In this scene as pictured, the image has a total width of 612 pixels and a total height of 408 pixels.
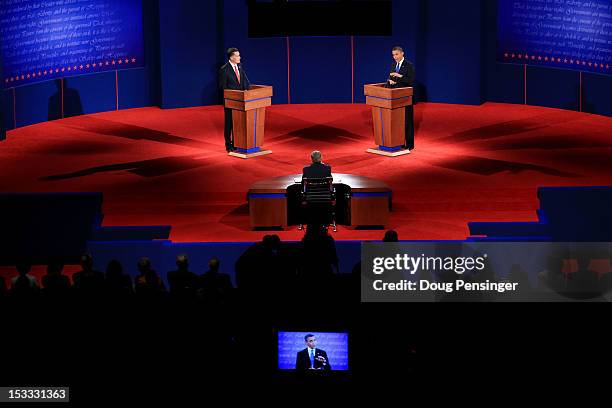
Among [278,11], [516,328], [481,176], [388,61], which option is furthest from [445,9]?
[516,328]

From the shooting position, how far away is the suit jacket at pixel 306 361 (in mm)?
7383

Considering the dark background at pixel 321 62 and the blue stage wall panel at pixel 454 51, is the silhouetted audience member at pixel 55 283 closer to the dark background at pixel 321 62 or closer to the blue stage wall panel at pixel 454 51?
the dark background at pixel 321 62

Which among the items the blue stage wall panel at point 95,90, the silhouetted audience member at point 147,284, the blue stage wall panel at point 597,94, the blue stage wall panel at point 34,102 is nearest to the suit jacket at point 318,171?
the silhouetted audience member at point 147,284

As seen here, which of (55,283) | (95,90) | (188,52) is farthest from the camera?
(188,52)

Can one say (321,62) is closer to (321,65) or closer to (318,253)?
(321,65)

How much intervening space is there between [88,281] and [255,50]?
10001 mm

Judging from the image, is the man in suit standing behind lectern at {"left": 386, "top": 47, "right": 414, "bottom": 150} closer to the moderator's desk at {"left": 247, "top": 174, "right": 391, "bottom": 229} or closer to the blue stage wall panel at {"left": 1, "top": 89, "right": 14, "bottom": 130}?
the moderator's desk at {"left": 247, "top": 174, "right": 391, "bottom": 229}

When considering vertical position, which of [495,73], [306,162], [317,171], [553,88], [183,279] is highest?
[495,73]

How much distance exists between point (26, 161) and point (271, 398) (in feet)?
27.1

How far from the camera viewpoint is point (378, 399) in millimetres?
6848

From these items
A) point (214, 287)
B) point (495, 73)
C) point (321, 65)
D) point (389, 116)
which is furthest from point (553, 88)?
point (214, 287)

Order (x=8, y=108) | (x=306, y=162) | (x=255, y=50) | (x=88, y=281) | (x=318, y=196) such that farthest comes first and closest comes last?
(x=255, y=50), (x=8, y=108), (x=306, y=162), (x=318, y=196), (x=88, y=281)

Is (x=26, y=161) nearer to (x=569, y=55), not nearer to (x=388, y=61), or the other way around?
(x=388, y=61)

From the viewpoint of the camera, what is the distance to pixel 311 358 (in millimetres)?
7488
